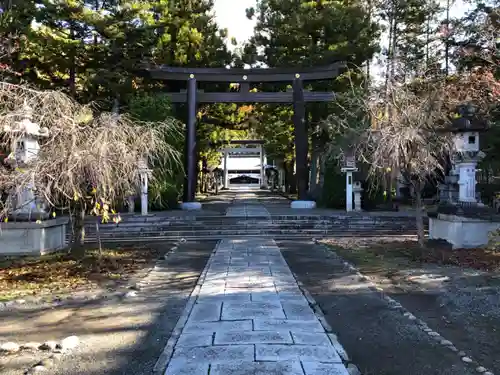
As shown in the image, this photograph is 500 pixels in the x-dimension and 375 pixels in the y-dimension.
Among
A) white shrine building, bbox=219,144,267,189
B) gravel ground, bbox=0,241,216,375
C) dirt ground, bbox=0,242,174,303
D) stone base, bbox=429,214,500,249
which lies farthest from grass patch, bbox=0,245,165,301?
white shrine building, bbox=219,144,267,189

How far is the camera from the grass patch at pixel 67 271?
7.54 meters

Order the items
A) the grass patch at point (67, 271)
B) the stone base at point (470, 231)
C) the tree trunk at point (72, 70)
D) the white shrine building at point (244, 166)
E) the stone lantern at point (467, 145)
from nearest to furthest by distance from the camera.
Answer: the grass patch at point (67, 271), the stone base at point (470, 231), the stone lantern at point (467, 145), the tree trunk at point (72, 70), the white shrine building at point (244, 166)

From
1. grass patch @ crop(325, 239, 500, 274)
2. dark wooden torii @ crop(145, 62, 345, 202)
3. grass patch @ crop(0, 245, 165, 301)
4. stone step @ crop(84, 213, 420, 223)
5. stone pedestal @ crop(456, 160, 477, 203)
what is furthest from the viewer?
dark wooden torii @ crop(145, 62, 345, 202)

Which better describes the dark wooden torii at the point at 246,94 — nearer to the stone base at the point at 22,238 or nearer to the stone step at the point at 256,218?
the stone step at the point at 256,218

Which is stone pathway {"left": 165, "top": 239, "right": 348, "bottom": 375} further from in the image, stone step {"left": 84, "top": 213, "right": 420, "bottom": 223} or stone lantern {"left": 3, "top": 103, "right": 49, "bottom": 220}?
stone step {"left": 84, "top": 213, "right": 420, "bottom": 223}

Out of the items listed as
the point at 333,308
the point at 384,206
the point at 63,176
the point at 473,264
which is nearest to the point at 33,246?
the point at 63,176

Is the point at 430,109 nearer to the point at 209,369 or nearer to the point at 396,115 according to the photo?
the point at 396,115

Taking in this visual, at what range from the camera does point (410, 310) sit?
6223mm

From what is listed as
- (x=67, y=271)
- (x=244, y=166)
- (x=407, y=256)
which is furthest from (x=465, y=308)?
(x=244, y=166)

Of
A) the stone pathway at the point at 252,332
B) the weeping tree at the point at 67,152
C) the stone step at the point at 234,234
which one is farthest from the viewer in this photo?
the stone step at the point at 234,234

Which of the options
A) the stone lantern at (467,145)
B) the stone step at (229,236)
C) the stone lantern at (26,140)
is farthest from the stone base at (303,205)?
the stone lantern at (26,140)

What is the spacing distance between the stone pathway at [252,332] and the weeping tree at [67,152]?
7.90 ft

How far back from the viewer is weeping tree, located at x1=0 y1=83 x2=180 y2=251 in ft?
23.8

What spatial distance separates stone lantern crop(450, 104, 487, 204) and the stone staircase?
314cm
